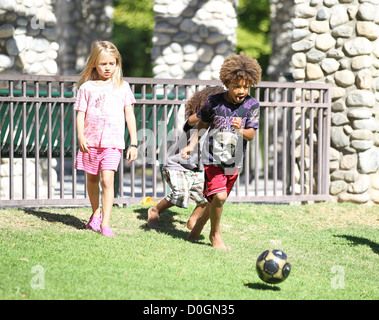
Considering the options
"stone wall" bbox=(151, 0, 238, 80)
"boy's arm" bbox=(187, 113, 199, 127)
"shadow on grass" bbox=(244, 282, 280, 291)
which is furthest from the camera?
"stone wall" bbox=(151, 0, 238, 80)

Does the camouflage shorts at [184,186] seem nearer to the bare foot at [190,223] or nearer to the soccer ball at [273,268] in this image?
the bare foot at [190,223]

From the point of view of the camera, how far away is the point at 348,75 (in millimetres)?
8578

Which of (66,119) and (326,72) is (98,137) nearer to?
(66,119)

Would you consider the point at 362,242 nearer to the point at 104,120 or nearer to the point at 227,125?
the point at 227,125

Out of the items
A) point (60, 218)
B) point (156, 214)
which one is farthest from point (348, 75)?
point (60, 218)

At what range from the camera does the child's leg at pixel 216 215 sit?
554cm

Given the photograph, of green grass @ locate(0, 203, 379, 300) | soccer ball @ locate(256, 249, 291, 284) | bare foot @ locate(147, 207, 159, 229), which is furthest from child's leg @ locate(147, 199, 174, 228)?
soccer ball @ locate(256, 249, 291, 284)

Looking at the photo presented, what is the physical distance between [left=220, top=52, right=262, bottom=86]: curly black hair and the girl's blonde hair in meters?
1.03

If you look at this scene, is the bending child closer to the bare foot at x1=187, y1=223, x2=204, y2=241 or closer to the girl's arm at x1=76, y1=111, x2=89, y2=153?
the bare foot at x1=187, y1=223, x2=204, y2=241

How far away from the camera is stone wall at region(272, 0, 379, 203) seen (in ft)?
27.9

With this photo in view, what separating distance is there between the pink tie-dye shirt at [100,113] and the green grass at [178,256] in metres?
0.84
